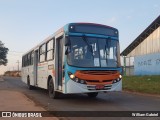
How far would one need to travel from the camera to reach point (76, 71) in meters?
14.0

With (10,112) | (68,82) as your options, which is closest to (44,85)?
(68,82)

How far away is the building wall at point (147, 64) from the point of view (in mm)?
42156

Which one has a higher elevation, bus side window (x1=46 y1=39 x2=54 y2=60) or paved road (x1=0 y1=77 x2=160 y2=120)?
bus side window (x1=46 y1=39 x2=54 y2=60)

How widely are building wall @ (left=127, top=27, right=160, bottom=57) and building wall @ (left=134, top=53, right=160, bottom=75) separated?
0.72 meters

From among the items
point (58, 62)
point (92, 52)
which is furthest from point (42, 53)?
point (92, 52)

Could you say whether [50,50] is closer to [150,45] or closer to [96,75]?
[96,75]

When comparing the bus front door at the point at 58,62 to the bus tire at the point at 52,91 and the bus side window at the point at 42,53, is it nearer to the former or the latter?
the bus tire at the point at 52,91

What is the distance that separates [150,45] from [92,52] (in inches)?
1290

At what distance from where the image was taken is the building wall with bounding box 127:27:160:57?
144ft

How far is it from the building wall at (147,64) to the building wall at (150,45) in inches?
28.5

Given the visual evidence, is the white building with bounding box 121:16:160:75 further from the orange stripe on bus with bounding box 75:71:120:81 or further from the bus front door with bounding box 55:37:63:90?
the orange stripe on bus with bounding box 75:71:120:81

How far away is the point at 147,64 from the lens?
44969 millimetres

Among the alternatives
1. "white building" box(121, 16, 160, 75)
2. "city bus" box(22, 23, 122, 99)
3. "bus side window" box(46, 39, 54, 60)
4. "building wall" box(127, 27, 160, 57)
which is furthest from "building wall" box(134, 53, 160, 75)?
"city bus" box(22, 23, 122, 99)

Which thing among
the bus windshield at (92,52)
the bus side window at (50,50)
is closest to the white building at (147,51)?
the bus side window at (50,50)
